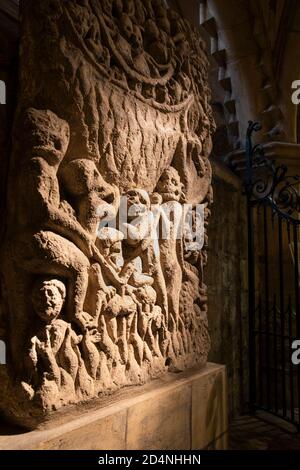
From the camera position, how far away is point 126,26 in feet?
5.50

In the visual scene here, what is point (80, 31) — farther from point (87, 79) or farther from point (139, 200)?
point (139, 200)

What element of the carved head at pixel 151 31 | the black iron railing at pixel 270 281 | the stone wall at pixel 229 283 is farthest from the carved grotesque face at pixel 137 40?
the black iron railing at pixel 270 281

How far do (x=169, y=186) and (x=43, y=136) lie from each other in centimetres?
74

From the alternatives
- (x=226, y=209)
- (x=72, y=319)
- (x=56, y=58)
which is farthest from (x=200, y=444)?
(x=226, y=209)

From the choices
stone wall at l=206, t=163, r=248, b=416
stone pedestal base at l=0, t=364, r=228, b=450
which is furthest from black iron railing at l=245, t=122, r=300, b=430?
stone pedestal base at l=0, t=364, r=228, b=450

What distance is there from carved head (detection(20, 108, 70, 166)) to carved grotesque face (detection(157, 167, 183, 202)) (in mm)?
630

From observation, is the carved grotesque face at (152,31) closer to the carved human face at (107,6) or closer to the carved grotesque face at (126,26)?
the carved grotesque face at (126,26)

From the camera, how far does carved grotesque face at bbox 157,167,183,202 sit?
6.04 feet

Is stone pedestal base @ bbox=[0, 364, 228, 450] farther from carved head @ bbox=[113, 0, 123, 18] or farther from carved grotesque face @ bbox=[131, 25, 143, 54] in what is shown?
carved head @ bbox=[113, 0, 123, 18]

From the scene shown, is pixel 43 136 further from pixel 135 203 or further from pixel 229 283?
pixel 229 283

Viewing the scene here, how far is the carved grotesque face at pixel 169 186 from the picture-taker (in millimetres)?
1842

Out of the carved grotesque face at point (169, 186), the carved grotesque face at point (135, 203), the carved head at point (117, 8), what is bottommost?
the carved grotesque face at point (135, 203)

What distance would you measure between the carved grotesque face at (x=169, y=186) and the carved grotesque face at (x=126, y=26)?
0.63 m

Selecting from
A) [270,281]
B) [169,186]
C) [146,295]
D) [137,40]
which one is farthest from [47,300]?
[270,281]
